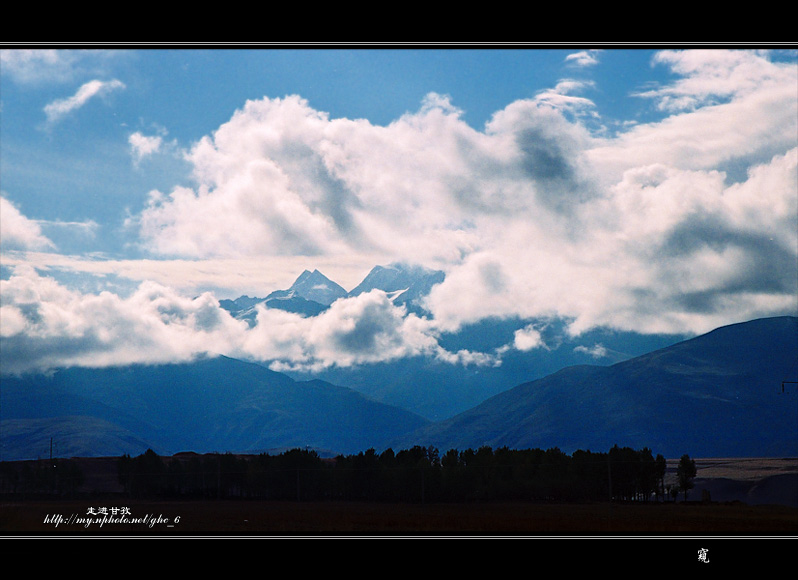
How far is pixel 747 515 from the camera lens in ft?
146

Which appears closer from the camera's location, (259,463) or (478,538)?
(478,538)

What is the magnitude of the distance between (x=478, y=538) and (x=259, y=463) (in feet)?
313

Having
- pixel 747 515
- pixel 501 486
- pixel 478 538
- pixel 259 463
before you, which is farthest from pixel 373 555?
pixel 259 463

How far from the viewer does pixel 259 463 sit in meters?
106
